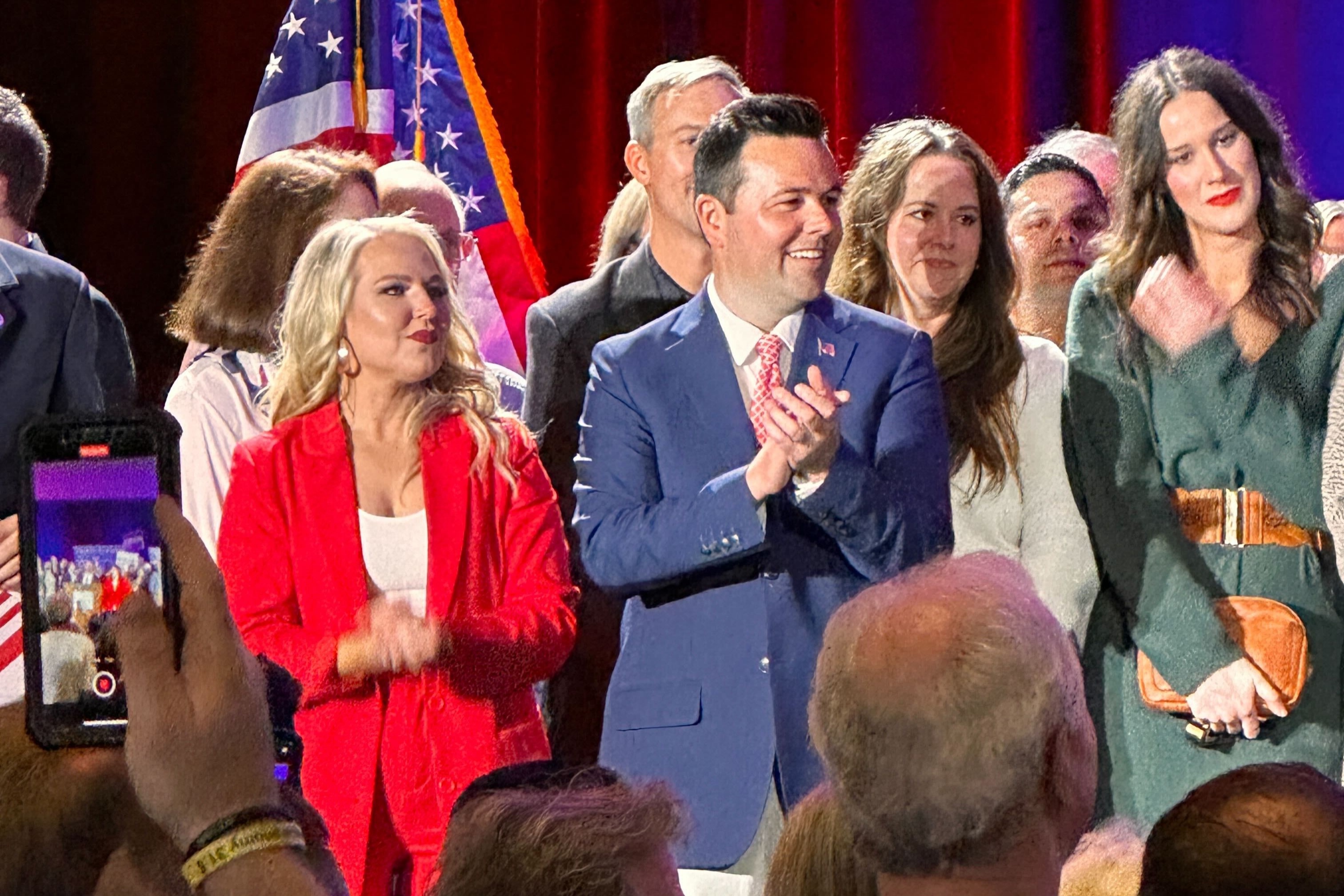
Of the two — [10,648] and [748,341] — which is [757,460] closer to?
[748,341]

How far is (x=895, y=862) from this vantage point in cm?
138

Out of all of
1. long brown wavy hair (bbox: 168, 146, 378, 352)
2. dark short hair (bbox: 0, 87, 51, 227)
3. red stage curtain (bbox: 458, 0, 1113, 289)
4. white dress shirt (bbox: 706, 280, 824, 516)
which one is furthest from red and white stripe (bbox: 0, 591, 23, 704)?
red stage curtain (bbox: 458, 0, 1113, 289)

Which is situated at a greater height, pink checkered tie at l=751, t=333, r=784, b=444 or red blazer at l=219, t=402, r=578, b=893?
pink checkered tie at l=751, t=333, r=784, b=444

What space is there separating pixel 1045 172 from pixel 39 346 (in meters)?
1.67

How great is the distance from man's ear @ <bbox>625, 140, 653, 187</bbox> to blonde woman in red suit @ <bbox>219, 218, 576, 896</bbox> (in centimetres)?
73

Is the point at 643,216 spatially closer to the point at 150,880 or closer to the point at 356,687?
the point at 356,687

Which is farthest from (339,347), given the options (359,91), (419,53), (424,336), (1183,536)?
(419,53)

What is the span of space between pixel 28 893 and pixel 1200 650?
181cm

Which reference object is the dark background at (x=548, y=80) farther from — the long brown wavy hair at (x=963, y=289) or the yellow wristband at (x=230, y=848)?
Answer: the yellow wristband at (x=230, y=848)

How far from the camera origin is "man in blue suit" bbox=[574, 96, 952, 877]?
2.44 meters

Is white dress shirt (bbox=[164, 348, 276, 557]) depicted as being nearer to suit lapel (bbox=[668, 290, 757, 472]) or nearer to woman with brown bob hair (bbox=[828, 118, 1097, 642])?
suit lapel (bbox=[668, 290, 757, 472])

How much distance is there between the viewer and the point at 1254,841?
134cm

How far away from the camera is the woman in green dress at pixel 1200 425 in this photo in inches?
106

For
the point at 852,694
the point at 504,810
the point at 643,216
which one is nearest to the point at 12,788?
the point at 504,810
